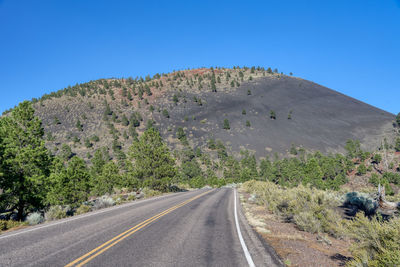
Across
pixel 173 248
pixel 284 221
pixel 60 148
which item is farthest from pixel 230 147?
pixel 173 248

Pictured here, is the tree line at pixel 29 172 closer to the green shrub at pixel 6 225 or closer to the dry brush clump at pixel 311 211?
the green shrub at pixel 6 225

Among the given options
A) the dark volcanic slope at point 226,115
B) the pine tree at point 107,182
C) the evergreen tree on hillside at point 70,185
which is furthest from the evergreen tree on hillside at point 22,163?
the dark volcanic slope at point 226,115

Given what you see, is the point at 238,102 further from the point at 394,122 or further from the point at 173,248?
the point at 173,248

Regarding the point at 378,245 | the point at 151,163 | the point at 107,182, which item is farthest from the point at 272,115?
the point at 378,245

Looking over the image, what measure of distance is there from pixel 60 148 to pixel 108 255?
9068 centimetres

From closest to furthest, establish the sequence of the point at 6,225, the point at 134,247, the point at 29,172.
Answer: the point at 134,247
the point at 6,225
the point at 29,172

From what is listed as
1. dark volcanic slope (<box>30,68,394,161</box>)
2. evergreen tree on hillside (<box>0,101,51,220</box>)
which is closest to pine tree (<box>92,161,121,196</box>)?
evergreen tree on hillside (<box>0,101,51,220</box>)

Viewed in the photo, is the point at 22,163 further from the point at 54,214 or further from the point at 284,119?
the point at 284,119

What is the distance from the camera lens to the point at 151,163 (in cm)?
3272

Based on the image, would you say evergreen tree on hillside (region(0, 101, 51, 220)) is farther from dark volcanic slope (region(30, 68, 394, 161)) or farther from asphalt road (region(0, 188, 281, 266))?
dark volcanic slope (region(30, 68, 394, 161))

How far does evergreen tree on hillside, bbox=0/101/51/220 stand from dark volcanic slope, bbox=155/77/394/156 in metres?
79.0

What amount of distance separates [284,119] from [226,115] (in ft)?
97.4

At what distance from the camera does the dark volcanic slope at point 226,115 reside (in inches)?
3743

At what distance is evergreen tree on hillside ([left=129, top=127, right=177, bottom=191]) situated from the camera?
32188 millimetres
